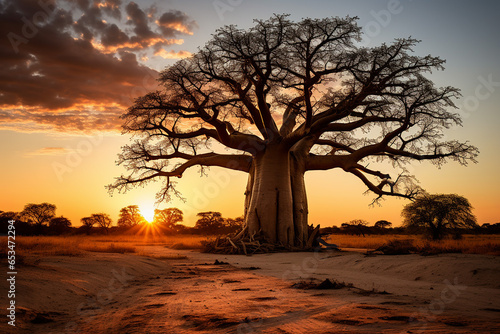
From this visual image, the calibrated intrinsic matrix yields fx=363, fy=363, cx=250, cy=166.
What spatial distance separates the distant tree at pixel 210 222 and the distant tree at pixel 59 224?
17407mm

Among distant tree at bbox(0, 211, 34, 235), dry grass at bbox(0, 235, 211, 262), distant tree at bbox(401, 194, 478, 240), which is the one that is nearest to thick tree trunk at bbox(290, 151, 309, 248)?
dry grass at bbox(0, 235, 211, 262)

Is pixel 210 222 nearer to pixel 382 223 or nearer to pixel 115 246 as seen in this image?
pixel 382 223

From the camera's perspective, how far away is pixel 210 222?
172 ft

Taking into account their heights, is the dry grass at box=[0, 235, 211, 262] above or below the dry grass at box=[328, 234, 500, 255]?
below

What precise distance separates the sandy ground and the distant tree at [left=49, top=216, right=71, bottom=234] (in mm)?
35867

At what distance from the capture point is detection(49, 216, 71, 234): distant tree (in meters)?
38.3

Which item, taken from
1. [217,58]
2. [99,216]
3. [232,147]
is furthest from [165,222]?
[217,58]

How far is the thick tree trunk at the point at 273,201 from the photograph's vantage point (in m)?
14.9

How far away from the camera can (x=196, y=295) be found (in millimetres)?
4762

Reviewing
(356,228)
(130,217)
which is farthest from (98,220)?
(356,228)

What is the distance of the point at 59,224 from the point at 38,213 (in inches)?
156

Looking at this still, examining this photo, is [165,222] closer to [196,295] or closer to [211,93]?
[211,93]

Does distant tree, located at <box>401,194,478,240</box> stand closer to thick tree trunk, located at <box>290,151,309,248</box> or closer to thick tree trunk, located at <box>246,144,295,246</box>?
thick tree trunk, located at <box>290,151,309,248</box>

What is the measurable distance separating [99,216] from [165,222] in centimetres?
980
